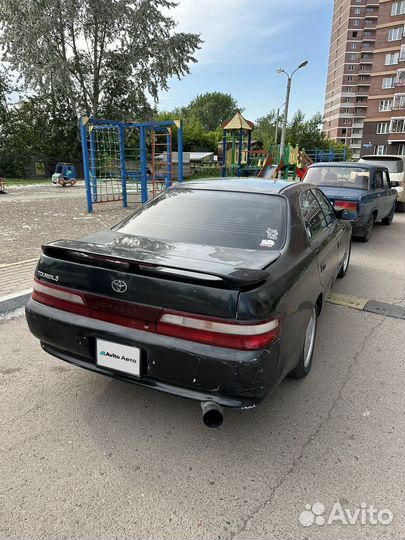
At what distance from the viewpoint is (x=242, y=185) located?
3.62 m

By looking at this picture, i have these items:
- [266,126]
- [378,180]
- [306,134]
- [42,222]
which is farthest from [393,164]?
[266,126]

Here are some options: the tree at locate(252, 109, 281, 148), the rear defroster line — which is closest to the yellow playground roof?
the rear defroster line

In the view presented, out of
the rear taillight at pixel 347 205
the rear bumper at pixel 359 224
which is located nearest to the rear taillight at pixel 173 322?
the rear taillight at pixel 347 205

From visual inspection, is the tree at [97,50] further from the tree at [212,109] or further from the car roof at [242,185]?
the tree at [212,109]

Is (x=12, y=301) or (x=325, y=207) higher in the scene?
(x=325, y=207)

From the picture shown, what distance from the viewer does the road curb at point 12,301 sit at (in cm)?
439

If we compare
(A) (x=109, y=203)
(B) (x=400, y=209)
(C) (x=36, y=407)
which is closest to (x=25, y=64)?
(A) (x=109, y=203)

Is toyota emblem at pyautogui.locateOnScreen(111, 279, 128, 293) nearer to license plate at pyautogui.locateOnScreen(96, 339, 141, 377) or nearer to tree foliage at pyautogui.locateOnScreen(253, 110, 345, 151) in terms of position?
license plate at pyautogui.locateOnScreen(96, 339, 141, 377)

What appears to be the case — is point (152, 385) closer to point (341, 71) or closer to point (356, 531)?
point (356, 531)

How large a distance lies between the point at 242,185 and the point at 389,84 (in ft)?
199

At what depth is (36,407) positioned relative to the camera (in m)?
2.82

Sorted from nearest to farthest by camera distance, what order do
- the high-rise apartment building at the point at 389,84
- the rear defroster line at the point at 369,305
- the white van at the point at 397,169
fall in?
the rear defroster line at the point at 369,305 < the white van at the point at 397,169 < the high-rise apartment building at the point at 389,84

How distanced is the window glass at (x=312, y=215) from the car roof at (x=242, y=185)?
0.20 meters

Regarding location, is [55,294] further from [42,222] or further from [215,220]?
[42,222]
